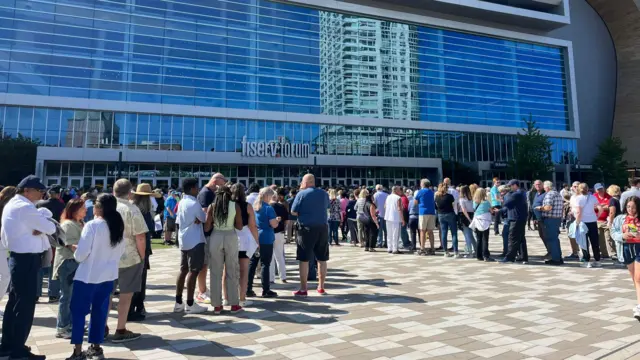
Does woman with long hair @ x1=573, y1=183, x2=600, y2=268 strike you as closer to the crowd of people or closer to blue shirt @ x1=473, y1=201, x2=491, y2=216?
the crowd of people

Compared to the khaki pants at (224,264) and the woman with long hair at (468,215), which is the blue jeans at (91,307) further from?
the woman with long hair at (468,215)

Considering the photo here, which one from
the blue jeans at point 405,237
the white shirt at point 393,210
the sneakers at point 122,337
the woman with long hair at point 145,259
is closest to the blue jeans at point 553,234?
the white shirt at point 393,210

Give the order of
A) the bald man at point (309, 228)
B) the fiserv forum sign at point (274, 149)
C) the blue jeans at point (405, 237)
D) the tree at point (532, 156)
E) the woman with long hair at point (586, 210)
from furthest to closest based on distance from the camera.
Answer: the tree at point (532, 156), the fiserv forum sign at point (274, 149), the blue jeans at point (405, 237), the woman with long hair at point (586, 210), the bald man at point (309, 228)

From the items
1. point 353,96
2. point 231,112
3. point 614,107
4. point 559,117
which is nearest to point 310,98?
point 353,96

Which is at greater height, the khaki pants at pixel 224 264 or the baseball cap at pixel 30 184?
the baseball cap at pixel 30 184

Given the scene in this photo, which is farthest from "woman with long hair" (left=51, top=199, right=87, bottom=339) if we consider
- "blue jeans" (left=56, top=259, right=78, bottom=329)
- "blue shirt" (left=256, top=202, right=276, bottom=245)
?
"blue shirt" (left=256, top=202, right=276, bottom=245)

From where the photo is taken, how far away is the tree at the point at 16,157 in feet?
96.9

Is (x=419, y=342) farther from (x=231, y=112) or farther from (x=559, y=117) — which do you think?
(x=559, y=117)

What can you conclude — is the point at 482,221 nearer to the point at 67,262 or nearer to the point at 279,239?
the point at 279,239

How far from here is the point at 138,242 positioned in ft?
14.4

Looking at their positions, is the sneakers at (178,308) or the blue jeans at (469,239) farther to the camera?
the blue jeans at (469,239)

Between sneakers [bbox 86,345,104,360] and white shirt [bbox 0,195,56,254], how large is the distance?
3.80 feet

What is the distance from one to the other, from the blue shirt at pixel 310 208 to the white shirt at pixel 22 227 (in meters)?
3.55

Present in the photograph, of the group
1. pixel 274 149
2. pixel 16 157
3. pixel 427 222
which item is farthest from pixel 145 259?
pixel 274 149
